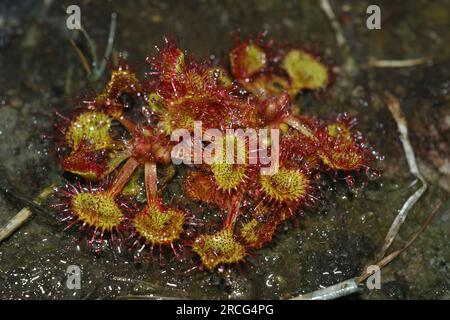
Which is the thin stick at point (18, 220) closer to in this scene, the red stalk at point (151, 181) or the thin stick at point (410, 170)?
the red stalk at point (151, 181)

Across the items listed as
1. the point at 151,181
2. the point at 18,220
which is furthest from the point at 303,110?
the point at 18,220

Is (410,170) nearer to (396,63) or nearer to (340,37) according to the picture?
(396,63)

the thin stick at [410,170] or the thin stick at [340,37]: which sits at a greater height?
the thin stick at [340,37]

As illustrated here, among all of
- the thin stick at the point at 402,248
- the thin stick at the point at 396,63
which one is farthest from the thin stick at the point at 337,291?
the thin stick at the point at 396,63

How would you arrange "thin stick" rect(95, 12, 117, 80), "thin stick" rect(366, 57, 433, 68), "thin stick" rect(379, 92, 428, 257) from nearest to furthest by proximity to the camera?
"thin stick" rect(379, 92, 428, 257)
"thin stick" rect(95, 12, 117, 80)
"thin stick" rect(366, 57, 433, 68)

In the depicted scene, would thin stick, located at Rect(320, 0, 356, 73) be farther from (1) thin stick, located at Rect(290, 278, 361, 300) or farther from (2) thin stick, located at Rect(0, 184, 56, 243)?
(2) thin stick, located at Rect(0, 184, 56, 243)

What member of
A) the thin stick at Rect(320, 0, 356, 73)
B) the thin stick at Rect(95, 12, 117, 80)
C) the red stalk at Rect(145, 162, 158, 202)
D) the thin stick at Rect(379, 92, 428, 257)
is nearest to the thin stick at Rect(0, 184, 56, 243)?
the red stalk at Rect(145, 162, 158, 202)

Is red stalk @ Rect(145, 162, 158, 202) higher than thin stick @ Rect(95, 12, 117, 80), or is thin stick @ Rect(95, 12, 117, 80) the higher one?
thin stick @ Rect(95, 12, 117, 80)
